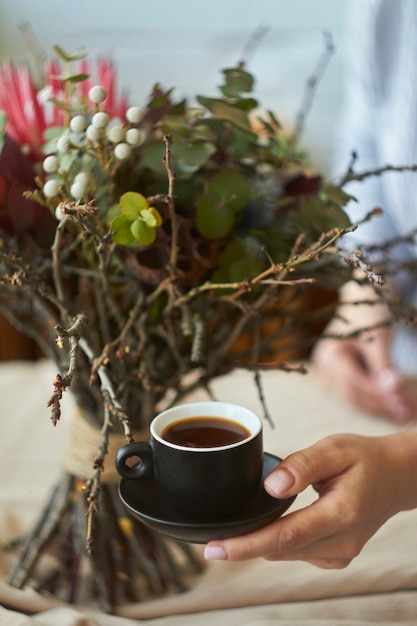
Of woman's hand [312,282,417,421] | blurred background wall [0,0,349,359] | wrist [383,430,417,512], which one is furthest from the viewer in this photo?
blurred background wall [0,0,349,359]

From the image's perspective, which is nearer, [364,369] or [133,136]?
[133,136]

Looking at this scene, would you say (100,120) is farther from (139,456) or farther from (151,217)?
(139,456)

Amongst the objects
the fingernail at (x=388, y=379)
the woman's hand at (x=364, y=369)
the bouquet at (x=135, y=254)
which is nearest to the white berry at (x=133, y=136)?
the bouquet at (x=135, y=254)

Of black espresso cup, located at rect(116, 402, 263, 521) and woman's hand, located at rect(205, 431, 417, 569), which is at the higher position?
black espresso cup, located at rect(116, 402, 263, 521)

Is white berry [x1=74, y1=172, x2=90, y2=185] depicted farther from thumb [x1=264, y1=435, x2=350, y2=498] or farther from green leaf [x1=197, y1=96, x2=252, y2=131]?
thumb [x1=264, y1=435, x2=350, y2=498]

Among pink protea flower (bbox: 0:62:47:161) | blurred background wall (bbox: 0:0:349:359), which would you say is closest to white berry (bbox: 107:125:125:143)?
pink protea flower (bbox: 0:62:47:161)

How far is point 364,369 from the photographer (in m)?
1.03

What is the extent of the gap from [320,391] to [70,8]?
2133 millimetres

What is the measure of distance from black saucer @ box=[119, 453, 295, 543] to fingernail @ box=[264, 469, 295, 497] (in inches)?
0.7

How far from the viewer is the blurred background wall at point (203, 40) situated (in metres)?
2.48

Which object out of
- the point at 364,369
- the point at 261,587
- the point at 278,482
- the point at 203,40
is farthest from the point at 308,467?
the point at 203,40

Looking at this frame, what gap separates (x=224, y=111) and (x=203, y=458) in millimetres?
232

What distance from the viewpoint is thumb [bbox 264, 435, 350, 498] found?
0.41 metres

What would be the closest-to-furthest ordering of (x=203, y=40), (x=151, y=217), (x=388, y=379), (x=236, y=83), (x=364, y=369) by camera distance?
(x=151, y=217) → (x=236, y=83) → (x=388, y=379) → (x=364, y=369) → (x=203, y=40)
